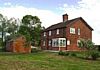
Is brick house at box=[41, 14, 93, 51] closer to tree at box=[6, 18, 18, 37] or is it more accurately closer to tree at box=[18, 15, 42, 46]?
tree at box=[18, 15, 42, 46]

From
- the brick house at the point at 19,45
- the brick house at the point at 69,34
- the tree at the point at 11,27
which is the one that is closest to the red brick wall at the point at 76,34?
the brick house at the point at 69,34

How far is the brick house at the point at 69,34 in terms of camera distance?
67.1 metres

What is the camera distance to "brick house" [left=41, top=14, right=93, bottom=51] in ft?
220

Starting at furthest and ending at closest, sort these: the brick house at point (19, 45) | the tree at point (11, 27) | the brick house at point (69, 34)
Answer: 1. the tree at point (11, 27)
2. the brick house at point (19, 45)
3. the brick house at point (69, 34)

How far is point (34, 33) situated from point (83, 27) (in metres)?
15.2

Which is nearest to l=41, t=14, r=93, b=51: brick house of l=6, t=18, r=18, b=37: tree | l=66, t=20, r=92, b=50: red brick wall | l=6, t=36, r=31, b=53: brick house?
l=66, t=20, r=92, b=50: red brick wall

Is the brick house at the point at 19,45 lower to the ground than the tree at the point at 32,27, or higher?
lower

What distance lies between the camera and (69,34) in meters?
67.3

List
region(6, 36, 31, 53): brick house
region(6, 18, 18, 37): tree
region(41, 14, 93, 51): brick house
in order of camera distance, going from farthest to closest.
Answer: region(6, 18, 18, 37): tree → region(6, 36, 31, 53): brick house → region(41, 14, 93, 51): brick house

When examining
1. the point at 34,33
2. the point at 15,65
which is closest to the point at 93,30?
the point at 34,33

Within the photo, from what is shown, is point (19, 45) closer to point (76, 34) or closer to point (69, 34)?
point (69, 34)

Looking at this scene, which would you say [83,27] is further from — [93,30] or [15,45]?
[15,45]

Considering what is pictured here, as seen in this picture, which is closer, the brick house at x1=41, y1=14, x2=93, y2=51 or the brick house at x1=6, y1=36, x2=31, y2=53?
the brick house at x1=41, y1=14, x2=93, y2=51

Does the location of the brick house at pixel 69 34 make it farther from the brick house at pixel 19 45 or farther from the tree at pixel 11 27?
the tree at pixel 11 27
